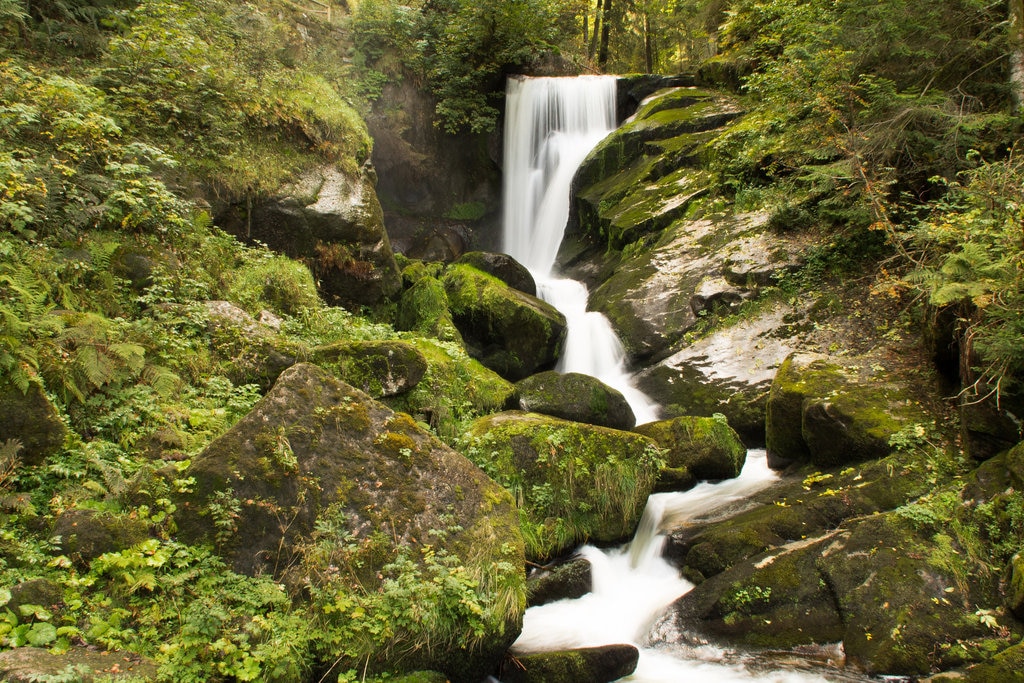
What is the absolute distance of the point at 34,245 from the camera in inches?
219

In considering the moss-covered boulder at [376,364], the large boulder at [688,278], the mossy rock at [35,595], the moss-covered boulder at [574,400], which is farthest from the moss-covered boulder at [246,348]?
the large boulder at [688,278]

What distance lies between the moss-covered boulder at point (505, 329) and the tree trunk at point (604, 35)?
1510 cm

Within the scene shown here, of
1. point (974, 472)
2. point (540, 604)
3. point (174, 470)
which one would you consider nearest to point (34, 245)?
point (174, 470)

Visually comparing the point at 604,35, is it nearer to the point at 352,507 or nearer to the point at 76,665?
the point at 352,507

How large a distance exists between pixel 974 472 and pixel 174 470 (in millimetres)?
6398

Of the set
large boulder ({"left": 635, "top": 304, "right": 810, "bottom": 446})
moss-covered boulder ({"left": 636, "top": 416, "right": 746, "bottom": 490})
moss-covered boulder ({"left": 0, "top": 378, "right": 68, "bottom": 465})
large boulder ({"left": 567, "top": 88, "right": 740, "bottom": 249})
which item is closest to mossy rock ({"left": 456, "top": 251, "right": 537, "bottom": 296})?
large boulder ({"left": 567, "top": 88, "right": 740, "bottom": 249})

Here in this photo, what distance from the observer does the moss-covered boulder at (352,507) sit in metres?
4.00

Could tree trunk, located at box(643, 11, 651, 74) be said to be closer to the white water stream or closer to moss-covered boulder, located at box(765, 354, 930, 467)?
the white water stream

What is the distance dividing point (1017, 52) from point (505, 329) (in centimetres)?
799

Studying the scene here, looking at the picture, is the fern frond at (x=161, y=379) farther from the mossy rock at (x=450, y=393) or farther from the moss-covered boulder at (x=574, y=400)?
the moss-covered boulder at (x=574, y=400)

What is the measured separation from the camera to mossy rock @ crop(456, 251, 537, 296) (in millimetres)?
11914

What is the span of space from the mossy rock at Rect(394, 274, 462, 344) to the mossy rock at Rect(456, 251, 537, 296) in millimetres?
1410

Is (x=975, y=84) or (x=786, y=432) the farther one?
(x=975, y=84)

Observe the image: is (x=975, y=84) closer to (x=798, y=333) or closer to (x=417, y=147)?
(x=798, y=333)
